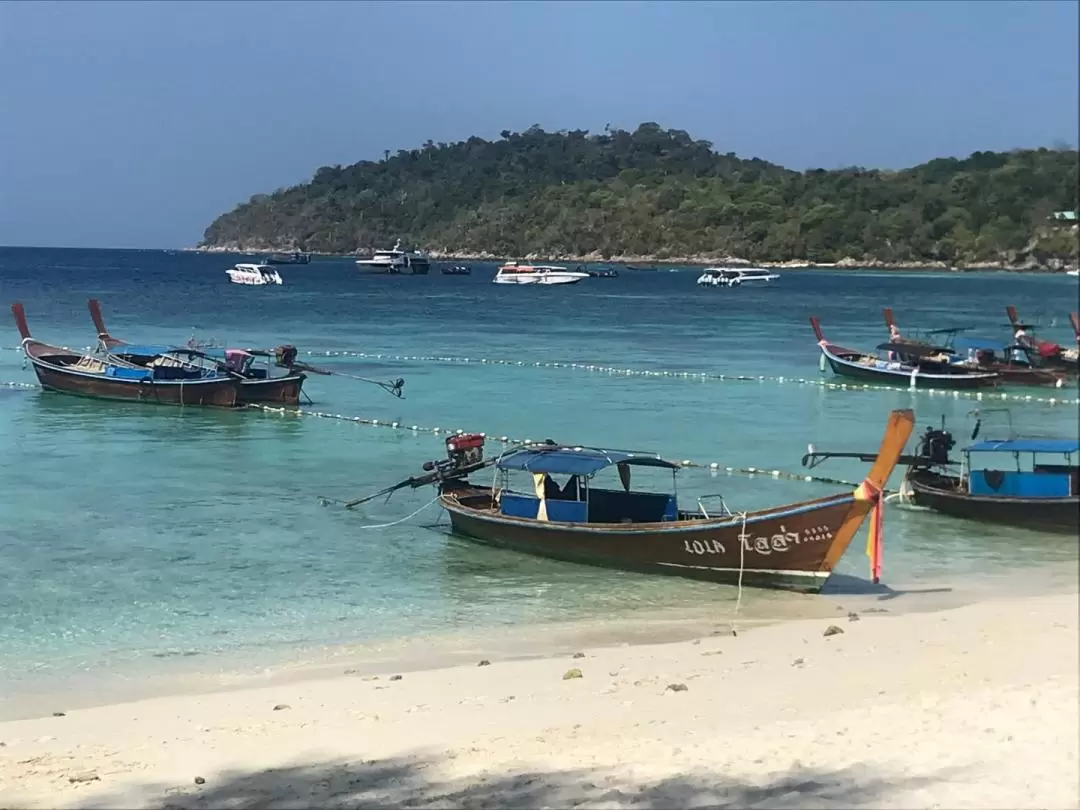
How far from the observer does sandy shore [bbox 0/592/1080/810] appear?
4.11m

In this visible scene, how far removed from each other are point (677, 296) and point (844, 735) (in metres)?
51.0

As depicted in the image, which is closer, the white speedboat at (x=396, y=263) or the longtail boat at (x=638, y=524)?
the longtail boat at (x=638, y=524)

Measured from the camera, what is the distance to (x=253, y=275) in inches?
1475

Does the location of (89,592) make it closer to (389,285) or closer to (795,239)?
(795,239)

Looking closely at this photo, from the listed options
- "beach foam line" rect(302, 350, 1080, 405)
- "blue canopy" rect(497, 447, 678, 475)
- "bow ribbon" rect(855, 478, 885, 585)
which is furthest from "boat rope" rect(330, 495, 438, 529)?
"beach foam line" rect(302, 350, 1080, 405)

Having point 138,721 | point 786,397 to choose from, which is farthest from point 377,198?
point 138,721

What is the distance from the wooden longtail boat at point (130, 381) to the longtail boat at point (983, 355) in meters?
10.3

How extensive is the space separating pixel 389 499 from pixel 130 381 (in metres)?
8.85

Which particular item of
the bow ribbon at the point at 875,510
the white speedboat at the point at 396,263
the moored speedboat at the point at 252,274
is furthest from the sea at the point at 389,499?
the white speedboat at the point at 396,263

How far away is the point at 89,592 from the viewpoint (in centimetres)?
839

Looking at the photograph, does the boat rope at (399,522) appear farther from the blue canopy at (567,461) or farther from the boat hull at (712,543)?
the blue canopy at (567,461)

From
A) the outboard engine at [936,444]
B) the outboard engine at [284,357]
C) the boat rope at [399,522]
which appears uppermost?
the outboard engine at [284,357]

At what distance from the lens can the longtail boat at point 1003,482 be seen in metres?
7.04

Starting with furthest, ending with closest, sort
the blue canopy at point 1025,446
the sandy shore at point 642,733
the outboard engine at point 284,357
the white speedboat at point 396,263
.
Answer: the white speedboat at point 396,263 < the outboard engine at point 284,357 < the blue canopy at point 1025,446 < the sandy shore at point 642,733
